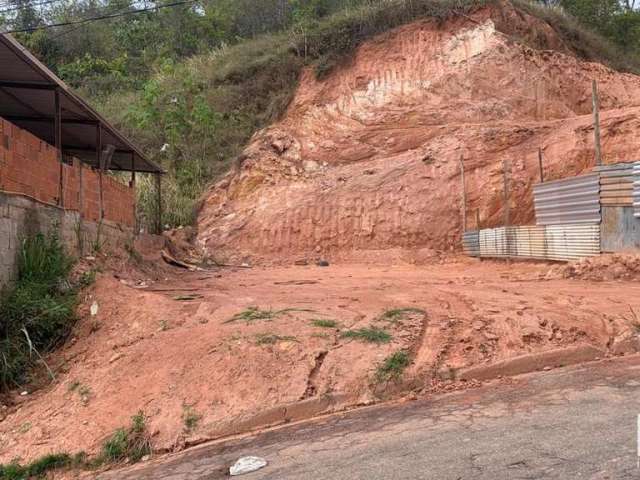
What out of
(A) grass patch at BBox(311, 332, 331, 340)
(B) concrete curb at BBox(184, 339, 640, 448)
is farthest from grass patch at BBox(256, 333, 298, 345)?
(B) concrete curb at BBox(184, 339, 640, 448)

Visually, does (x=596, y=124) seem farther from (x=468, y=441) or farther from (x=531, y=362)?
(x=468, y=441)

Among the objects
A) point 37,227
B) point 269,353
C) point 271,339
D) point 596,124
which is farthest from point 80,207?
point 596,124

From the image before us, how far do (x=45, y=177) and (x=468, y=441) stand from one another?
7.38 meters

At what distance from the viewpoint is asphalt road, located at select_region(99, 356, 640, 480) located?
11.1 ft

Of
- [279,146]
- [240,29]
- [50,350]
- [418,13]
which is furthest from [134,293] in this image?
[240,29]

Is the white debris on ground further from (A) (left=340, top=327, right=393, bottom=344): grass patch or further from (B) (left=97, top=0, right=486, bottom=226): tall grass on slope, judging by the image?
(B) (left=97, top=0, right=486, bottom=226): tall grass on slope

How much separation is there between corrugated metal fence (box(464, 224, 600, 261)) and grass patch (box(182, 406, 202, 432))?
330 inches

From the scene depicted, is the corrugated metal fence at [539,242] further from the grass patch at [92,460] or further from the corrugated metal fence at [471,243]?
the grass patch at [92,460]

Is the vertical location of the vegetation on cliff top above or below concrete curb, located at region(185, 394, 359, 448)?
above

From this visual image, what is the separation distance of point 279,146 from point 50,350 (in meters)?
13.8

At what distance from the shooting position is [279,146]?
1945 centimetres

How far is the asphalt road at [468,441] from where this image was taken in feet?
11.1

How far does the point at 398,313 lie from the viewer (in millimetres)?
6598

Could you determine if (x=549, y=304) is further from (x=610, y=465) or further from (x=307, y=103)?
(x=307, y=103)
